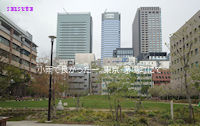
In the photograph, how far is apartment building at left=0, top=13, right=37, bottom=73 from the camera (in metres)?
52.9

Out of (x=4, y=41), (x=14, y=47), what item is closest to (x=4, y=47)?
(x=4, y=41)

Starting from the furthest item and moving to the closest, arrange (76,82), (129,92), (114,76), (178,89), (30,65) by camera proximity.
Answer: (76,82) → (30,65) → (178,89) → (129,92) → (114,76)

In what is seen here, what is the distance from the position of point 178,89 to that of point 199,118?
3826cm

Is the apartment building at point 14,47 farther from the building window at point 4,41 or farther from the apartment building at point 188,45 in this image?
the apartment building at point 188,45

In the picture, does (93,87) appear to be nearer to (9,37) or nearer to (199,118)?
(9,37)

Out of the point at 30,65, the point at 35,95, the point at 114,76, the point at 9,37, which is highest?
the point at 9,37

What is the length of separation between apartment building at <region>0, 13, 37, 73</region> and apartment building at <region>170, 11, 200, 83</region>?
39108 millimetres

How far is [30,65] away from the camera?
72938 mm

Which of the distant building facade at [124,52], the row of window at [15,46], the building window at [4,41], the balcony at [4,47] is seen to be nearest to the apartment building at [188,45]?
the balcony at [4,47]

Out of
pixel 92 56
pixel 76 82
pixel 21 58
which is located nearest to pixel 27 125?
pixel 21 58

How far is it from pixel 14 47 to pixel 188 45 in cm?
5510

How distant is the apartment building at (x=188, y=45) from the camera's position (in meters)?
15.6

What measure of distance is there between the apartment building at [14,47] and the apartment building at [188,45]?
128ft

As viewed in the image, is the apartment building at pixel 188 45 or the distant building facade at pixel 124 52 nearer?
the apartment building at pixel 188 45
